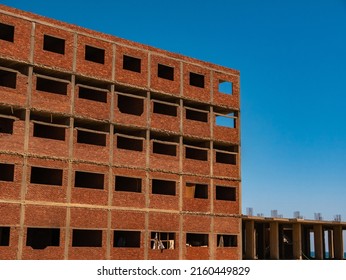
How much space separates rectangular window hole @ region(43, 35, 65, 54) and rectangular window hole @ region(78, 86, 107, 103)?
113 inches

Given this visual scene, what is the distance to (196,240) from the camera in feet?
154

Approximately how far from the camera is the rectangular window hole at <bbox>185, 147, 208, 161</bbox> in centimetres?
4722

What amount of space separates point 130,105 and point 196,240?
1112 cm

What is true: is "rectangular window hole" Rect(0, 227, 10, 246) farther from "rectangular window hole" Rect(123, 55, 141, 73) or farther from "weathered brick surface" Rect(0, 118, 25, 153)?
"rectangular window hole" Rect(123, 55, 141, 73)

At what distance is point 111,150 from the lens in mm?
41688

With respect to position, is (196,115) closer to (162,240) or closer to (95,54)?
(95,54)

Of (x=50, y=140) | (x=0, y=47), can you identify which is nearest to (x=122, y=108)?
(x=50, y=140)

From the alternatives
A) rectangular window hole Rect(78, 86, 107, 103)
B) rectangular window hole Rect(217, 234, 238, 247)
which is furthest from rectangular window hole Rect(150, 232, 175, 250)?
rectangular window hole Rect(78, 86, 107, 103)

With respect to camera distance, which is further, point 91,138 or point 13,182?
point 91,138

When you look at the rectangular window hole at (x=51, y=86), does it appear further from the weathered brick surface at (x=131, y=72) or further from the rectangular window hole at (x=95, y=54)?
the weathered brick surface at (x=131, y=72)

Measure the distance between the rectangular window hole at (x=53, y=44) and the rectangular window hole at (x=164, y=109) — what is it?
8.53m

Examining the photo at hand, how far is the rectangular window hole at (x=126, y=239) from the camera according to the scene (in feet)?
140

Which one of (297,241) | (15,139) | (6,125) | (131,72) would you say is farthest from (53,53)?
(297,241)

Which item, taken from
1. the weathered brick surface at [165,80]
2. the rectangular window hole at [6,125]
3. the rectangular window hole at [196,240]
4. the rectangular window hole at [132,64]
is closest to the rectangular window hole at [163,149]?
the weathered brick surface at [165,80]
